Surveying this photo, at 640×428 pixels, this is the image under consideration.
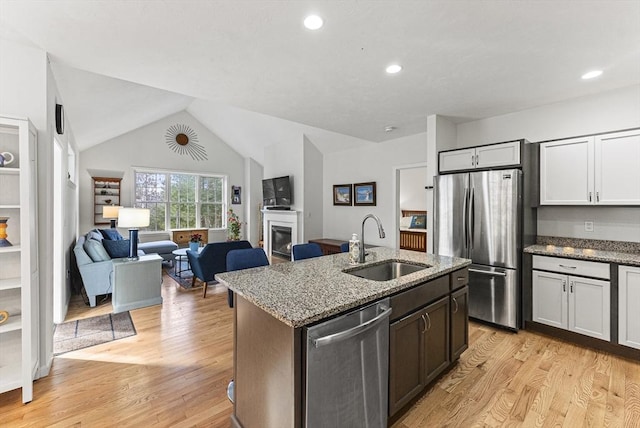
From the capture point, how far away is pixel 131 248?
12.9 feet

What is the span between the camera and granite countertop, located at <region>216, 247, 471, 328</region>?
1.35 meters

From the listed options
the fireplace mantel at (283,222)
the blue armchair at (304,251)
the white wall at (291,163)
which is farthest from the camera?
the fireplace mantel at (283,222)

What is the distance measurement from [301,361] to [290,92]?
2.63 meters

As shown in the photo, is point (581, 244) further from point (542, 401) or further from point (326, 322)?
point (326, 322)

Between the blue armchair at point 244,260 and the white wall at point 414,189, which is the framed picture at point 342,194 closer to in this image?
the white wall at point 414,189

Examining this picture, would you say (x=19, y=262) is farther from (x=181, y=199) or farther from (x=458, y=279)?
(x=181, y=199)

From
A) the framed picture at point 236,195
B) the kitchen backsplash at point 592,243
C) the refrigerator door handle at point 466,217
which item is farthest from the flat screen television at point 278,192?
the kitchen backsplash at point 592,243

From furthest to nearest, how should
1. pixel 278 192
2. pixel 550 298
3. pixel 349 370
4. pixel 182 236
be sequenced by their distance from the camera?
pixel 182 236
pixel 278 192
pixel 550 298
pixel 349 370

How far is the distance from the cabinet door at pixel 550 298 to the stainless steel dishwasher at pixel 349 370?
2380 millimetres

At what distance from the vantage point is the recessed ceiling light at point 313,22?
182 centimetres

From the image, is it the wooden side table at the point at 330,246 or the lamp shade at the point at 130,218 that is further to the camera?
the wooden side table at the point at 330,246

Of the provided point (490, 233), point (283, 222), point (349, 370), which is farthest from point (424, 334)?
point (283, 222)

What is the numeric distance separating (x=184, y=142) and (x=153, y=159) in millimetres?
897

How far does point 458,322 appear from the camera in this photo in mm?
2387
